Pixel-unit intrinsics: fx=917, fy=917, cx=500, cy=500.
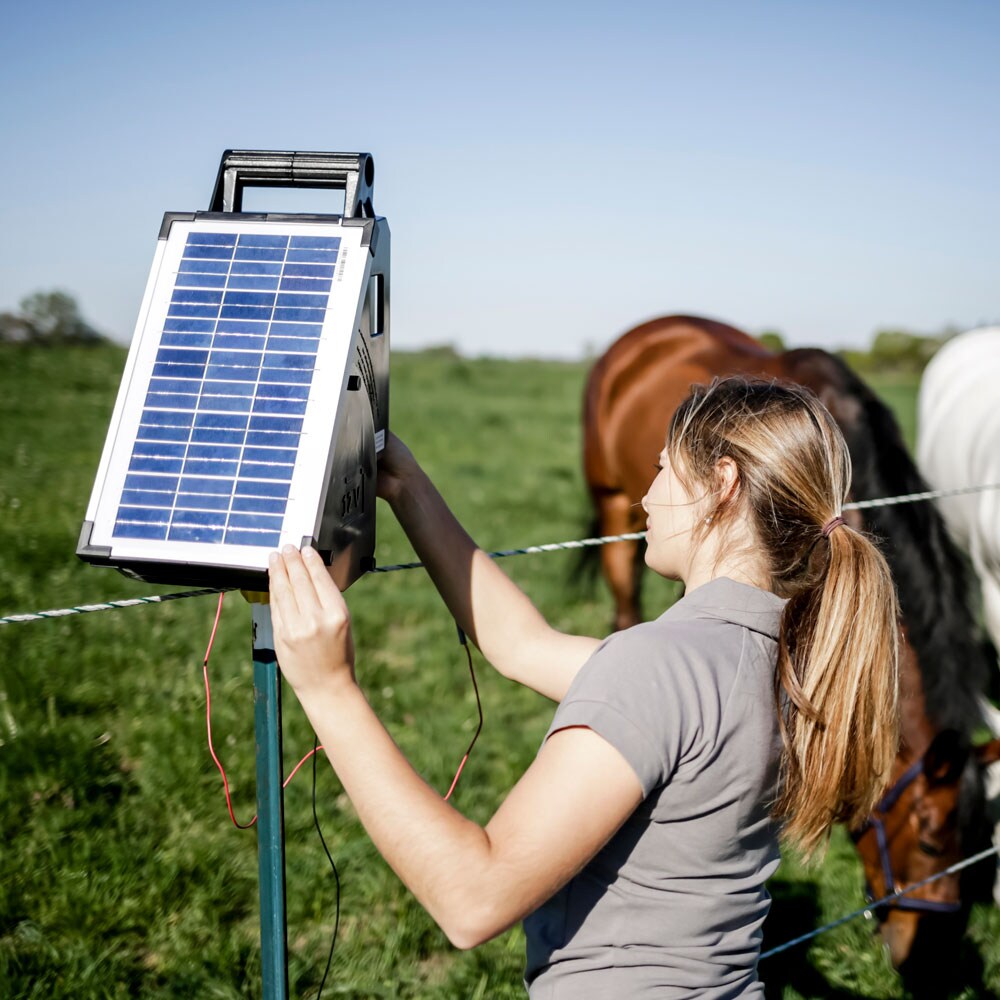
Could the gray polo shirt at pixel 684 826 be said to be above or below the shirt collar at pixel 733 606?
below

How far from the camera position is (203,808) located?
3.26 m

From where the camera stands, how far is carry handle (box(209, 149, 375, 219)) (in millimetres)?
1417

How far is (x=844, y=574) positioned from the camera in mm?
1279

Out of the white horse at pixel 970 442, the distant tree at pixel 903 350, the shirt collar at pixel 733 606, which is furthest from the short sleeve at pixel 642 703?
the distant tree at pixel 903 350

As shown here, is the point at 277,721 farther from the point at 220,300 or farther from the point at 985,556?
the point at 985,556

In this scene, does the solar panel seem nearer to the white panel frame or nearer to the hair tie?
the white panel frame

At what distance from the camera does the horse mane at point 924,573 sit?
2.63m

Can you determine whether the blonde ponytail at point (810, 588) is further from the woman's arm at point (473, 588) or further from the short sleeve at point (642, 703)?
the woman's arm at point (473, 588)

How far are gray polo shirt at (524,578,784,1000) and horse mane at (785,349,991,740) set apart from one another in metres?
1.31

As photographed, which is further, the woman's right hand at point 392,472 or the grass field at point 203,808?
the grass field at point 203,808

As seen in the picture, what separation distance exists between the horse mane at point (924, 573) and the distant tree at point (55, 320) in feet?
58.9

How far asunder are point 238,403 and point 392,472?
0.43 m

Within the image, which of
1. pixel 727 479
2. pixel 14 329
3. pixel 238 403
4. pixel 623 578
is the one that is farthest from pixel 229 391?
pixel 14 329

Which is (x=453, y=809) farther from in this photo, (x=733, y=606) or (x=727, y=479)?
(x=727, y=479)
